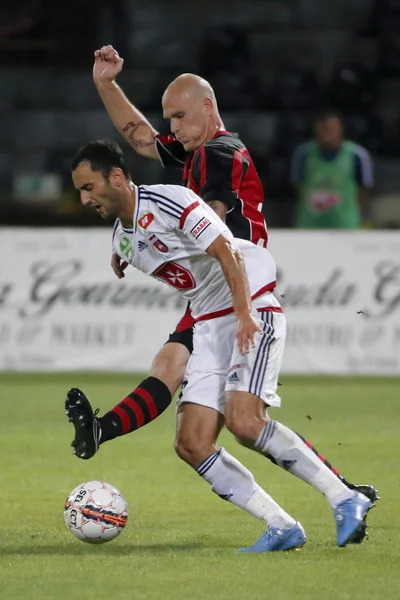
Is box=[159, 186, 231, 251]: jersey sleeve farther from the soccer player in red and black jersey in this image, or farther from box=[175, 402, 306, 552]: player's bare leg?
box=[175, 402, 306, 552]: player's bare leg

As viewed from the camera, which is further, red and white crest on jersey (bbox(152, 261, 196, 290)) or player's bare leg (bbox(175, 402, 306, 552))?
red and white crest on jersey (bbox(152, 261, 196, 290))

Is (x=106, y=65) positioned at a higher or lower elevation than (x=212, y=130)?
higher

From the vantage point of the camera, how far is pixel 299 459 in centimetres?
533

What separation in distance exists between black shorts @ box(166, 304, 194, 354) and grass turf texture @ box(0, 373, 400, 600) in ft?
2.92

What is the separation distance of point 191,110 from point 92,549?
2180 mm

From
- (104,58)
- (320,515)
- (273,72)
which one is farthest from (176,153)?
(273,72)

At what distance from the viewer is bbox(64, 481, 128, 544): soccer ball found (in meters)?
5.38

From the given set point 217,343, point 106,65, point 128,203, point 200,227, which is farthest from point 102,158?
point 106,65

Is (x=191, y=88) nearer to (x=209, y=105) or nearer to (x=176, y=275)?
(x=209, y=105)

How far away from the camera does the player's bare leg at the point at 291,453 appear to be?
5246mm

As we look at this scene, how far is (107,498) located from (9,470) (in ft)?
7.97

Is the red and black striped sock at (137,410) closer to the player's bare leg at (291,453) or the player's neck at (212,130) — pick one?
the player's bare leg at (291,453)

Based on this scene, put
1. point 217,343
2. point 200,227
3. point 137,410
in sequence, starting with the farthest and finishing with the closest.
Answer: point 137,410
point 217,343
point 200,227

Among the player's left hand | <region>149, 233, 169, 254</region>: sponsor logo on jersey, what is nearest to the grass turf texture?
the player's left hand
